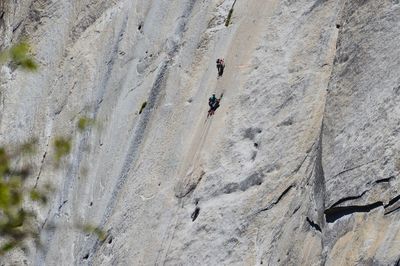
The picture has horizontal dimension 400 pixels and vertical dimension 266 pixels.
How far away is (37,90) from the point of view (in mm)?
31656

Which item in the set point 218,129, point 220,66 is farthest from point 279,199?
point 220,66

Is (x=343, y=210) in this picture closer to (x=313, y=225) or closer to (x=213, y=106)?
(x=313, y=225)

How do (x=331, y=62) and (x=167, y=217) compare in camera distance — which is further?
(x=167, y=217)

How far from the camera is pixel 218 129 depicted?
2330 centimetres

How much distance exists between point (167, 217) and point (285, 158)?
12.8 ft

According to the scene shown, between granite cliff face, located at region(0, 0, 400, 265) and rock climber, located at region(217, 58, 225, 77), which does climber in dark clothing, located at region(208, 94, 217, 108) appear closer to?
granite cliff face, located at region(0, 0, 400, 265)

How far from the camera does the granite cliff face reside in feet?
58.0

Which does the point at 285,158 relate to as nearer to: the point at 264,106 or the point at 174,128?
the point at 264,106

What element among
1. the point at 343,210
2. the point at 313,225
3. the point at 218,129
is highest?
the point at 343,210

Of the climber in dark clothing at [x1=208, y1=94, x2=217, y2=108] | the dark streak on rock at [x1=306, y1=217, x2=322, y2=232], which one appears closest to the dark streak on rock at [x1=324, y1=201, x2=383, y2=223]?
the dark streak on rock at [x1=306, y1=217, x2=322, y2=232]

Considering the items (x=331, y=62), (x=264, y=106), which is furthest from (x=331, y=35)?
(x=264, y=106)

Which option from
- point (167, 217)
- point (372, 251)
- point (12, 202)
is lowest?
point (167, 217)

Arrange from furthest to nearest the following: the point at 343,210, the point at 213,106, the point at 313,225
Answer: the point at 213,106 → the point at 313,225 → the point at 343,210

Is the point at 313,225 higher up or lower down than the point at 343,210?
lower down
